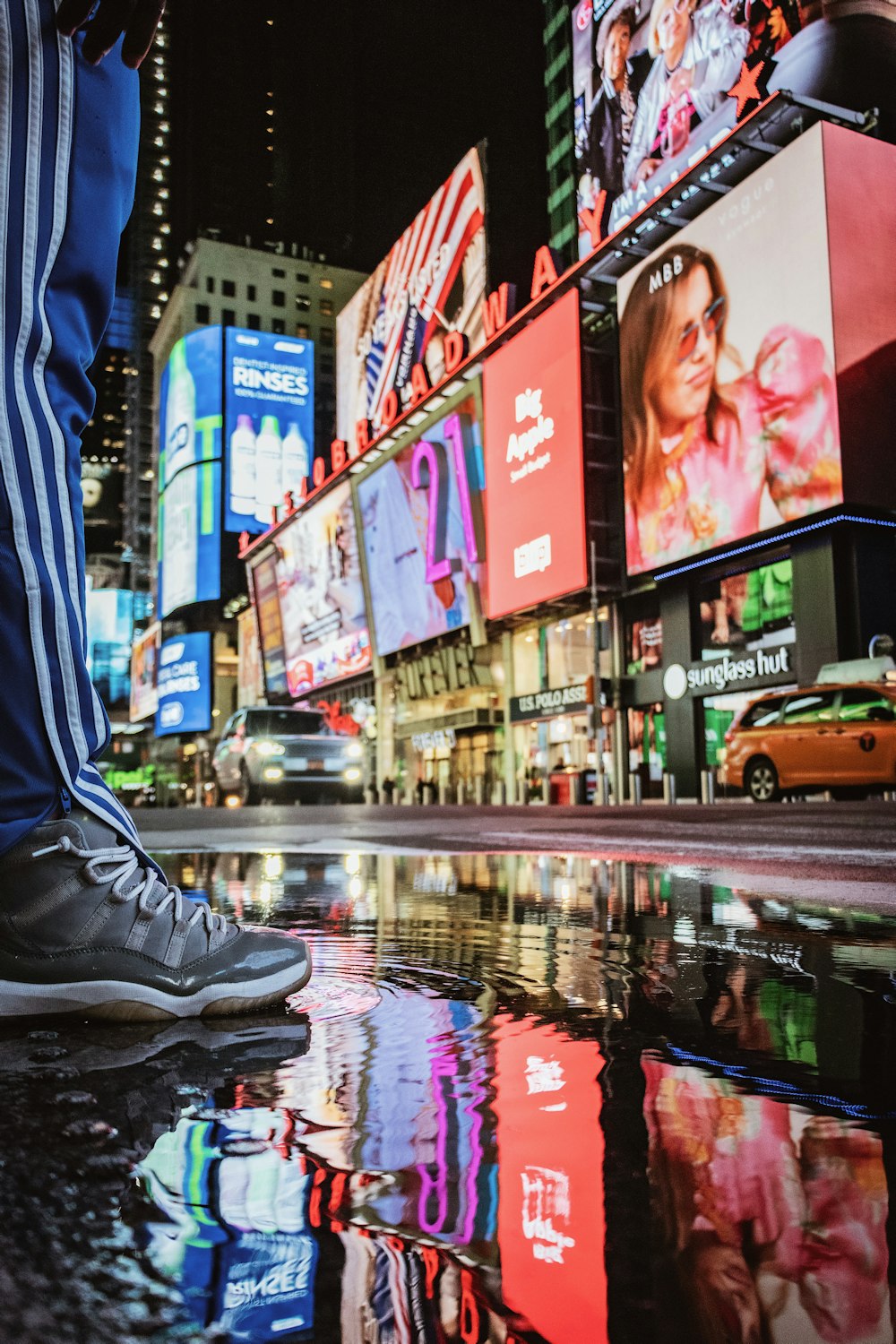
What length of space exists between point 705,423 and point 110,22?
1869 cm

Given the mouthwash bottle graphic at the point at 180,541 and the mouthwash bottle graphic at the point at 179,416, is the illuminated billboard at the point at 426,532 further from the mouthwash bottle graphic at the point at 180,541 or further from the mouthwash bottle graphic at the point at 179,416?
the mouthwash bottle graphic at the point at 179,416

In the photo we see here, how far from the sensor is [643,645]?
74.2ft

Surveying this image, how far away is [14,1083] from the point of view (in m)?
0.91

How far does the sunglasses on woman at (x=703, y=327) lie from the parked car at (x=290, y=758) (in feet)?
33.7

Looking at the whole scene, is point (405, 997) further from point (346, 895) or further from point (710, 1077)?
point (346, 895)

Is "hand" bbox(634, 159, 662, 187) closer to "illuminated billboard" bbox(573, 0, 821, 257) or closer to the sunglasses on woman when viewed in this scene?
"illuminated billboard" bbox(573, 0, 821, 257)

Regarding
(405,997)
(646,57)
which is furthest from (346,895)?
(646,57)

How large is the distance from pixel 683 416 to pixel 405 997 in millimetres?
19552

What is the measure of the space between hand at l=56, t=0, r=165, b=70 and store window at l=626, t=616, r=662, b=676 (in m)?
21.0

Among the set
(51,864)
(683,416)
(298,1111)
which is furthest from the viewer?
(683,416)

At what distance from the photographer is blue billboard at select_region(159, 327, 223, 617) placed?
5275cm

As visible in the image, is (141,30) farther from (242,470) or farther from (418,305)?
(242,470)

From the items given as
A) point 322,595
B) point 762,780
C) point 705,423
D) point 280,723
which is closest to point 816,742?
point 762,780

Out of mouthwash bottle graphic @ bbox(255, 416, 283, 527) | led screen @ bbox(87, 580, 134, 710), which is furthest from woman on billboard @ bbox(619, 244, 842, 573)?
led screen @ bbox(87, 580, 134, 710)
